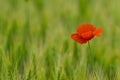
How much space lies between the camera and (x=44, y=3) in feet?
8.49

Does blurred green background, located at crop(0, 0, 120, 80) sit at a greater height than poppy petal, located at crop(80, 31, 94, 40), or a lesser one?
lesser

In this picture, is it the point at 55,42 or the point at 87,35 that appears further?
the point at 55,42

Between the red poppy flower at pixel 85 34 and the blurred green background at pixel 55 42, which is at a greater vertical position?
the red poppy flower at pixel 85 34

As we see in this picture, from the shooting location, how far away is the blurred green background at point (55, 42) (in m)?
1.63

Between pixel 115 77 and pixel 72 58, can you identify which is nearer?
pixel 115 77

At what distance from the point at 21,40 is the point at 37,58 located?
0.90ft

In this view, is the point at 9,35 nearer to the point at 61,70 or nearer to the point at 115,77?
the point at 61,70

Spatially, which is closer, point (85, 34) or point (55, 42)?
point (85, 34)

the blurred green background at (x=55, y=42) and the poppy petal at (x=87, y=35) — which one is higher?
the poppy petal at (x=87, y=35)

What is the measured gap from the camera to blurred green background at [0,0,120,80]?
5.34 ft

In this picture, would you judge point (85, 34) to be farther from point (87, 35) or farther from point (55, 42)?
point (55, 42)

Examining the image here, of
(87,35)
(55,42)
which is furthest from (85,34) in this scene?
(55,42)

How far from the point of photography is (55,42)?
76.5 inches

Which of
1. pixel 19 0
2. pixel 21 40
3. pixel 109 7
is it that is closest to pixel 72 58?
pixel 21 40
